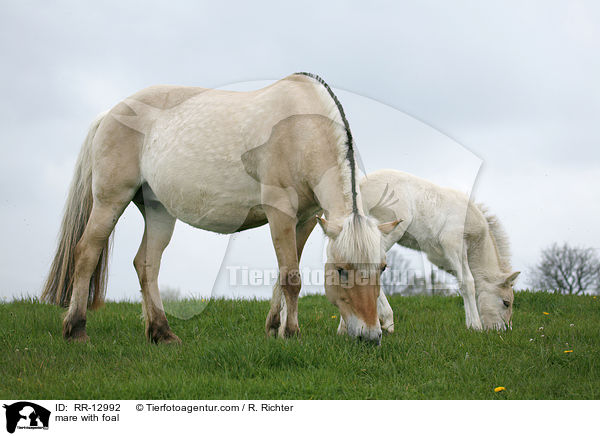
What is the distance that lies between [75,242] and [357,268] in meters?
4.36

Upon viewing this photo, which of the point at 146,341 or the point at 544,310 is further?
the point at 544,310

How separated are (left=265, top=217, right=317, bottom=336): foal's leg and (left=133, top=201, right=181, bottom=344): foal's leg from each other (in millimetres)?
1164

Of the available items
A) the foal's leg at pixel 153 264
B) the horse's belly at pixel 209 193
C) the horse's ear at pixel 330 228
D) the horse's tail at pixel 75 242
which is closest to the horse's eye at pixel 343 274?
the horse's ear at pixel 330 228

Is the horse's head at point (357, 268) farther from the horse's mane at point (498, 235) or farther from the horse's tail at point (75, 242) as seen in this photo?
the horse's mane at point (498, 235)

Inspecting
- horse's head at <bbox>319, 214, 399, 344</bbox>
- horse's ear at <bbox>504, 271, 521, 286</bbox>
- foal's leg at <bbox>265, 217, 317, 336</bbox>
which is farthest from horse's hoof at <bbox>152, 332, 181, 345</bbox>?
horse's ear at <bbox>504, 271, 521, 286</bbox>

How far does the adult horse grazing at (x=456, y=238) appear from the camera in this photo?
716cm

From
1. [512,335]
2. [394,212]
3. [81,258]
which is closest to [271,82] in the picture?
[394,212]

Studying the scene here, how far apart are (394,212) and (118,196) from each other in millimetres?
3549

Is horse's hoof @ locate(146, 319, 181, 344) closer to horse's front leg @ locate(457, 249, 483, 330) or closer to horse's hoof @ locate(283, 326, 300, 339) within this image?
horse's hoof @ locate(283, 326, 300, 339)

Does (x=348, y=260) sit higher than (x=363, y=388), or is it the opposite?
(x=348, y=260)

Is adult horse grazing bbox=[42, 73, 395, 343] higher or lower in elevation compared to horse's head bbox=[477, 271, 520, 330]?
higher

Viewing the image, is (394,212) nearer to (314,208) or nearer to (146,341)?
(314,208)

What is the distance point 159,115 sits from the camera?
21.2 feet
